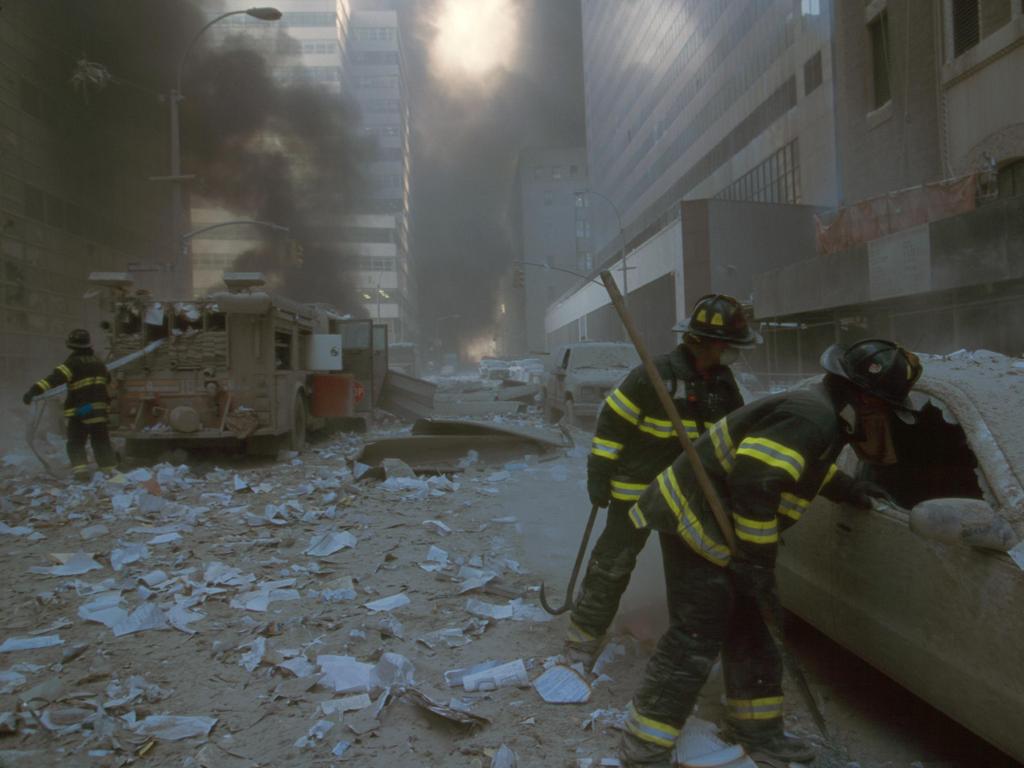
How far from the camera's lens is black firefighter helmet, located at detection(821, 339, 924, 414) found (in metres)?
2.38

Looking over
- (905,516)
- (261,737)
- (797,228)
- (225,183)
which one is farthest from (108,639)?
(797,228)

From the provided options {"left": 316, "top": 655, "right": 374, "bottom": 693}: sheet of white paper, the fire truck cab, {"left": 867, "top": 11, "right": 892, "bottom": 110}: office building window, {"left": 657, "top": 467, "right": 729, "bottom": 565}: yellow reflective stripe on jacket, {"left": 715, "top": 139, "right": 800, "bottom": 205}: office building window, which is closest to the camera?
{"left": 657, "top": 467, "right": 729, "bottom": 565}: yellow reflective stripe on jacket

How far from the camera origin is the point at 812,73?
3056 centimetres

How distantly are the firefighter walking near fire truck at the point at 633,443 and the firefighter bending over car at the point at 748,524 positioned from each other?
657mm

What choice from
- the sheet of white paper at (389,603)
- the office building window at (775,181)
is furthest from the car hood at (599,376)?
the office building window at (775,181)

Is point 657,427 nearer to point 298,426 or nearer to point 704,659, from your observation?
point 704,659

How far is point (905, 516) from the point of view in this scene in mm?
2713

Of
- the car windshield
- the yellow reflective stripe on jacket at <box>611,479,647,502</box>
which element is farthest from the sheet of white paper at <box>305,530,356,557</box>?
the car windshield

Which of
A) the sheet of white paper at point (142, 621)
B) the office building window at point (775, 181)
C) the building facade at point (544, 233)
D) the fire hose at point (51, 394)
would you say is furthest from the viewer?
the building facade at point (544, 233)

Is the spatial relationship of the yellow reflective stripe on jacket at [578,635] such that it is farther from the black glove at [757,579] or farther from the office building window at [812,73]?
the office building window at [812,73]

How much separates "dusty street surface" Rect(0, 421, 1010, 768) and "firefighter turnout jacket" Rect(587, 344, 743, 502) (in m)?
0.87

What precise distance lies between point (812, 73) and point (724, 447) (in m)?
32.9

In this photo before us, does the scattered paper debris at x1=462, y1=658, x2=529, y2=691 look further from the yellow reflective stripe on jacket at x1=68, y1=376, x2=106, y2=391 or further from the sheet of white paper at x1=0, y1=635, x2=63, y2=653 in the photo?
the yellow reflective stripe on jacket at x1=68, y1=376, x2=106, y2=391

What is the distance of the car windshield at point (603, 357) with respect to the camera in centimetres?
1302
